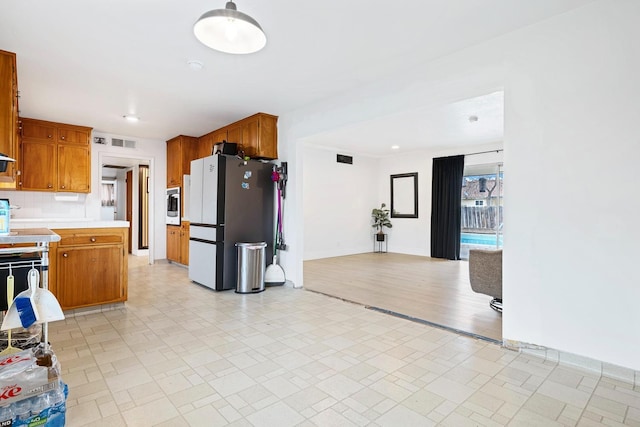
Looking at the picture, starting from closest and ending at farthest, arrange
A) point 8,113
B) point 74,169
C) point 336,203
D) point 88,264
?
point 8,113, point 88,264, point 74,169, point 336,203

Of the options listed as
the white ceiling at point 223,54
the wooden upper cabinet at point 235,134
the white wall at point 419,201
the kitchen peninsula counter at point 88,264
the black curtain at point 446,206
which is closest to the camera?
the white ceiling at point 223,54

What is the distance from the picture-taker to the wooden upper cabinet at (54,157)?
5.34m

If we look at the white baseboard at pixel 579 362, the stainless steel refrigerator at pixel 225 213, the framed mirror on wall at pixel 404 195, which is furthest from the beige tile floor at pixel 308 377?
the framed mirror on wall at pixel 404 195

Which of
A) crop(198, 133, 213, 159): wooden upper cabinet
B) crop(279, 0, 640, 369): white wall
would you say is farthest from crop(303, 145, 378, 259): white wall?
crop(279, 0, 640, 369): white wall

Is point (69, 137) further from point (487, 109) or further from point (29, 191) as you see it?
point (487, 109)

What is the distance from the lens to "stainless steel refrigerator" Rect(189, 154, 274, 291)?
184 inches

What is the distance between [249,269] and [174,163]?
3.46m

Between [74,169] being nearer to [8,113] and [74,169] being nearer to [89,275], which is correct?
[89,275]

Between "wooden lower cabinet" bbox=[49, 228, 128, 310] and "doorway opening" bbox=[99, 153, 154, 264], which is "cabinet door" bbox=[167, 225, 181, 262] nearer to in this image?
"doorway opening" bbox=[99, 153, 154, 264]

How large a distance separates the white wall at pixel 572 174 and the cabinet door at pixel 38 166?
6.26 meters

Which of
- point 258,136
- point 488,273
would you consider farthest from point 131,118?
point 488,273

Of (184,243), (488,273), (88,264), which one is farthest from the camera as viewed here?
(184,243)

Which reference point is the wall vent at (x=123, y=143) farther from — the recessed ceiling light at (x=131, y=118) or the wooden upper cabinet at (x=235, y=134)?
the wooden upper cabinet at (x=235, y=134)

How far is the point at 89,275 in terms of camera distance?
12.0 ft
